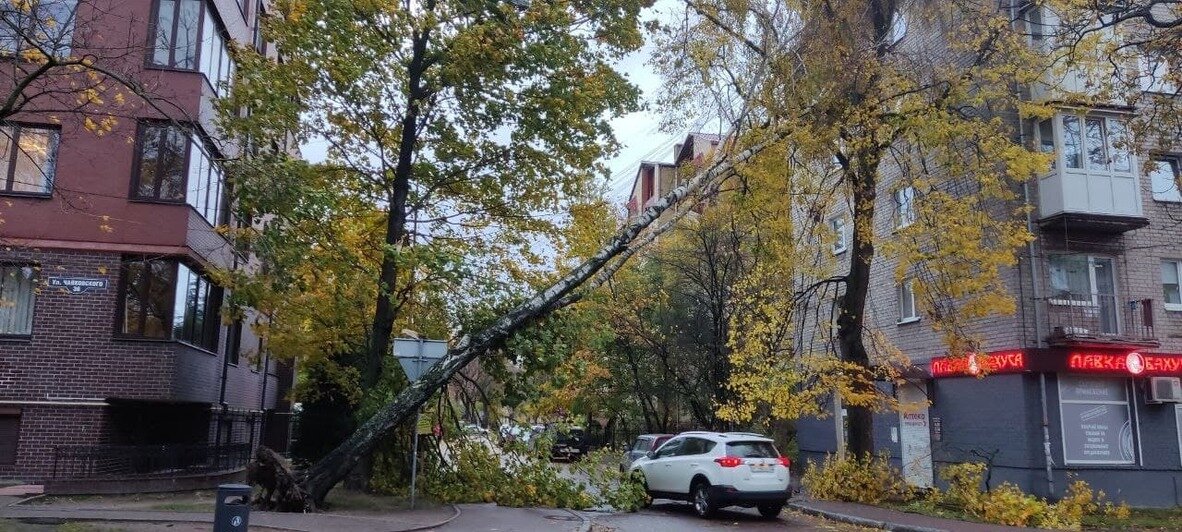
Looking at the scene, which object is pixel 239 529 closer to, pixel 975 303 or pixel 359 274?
pixel 359 274

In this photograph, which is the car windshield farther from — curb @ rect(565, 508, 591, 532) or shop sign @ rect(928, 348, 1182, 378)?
shop sign @ rect(928, 348, 1182, 378)

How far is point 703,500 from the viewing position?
15.9 metres

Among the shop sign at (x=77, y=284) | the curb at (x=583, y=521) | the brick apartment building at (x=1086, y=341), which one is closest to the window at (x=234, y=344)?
the shop sign at (x=77, y=284)

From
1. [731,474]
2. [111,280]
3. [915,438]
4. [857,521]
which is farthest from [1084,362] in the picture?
[111,280]

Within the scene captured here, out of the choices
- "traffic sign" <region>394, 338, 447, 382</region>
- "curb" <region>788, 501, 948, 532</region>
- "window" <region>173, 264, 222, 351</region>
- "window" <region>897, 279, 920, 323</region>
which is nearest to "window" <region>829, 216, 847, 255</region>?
"window" <region>897, 279, 920, 323</region>

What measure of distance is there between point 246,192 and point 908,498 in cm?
1474

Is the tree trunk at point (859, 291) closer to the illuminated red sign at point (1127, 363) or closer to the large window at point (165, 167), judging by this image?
the illuminated red sign at point (1127, 363)

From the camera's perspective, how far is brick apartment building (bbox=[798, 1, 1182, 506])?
18781 millimetres

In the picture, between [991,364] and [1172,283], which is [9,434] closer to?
[991,364]

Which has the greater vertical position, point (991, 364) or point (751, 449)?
point (991, 364)

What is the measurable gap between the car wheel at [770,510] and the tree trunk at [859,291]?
Answer: 10.4 feet

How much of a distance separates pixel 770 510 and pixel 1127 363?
368 inches

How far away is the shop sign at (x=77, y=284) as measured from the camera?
628 inches

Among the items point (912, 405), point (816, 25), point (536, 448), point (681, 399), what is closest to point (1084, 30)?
point (816, 25)
